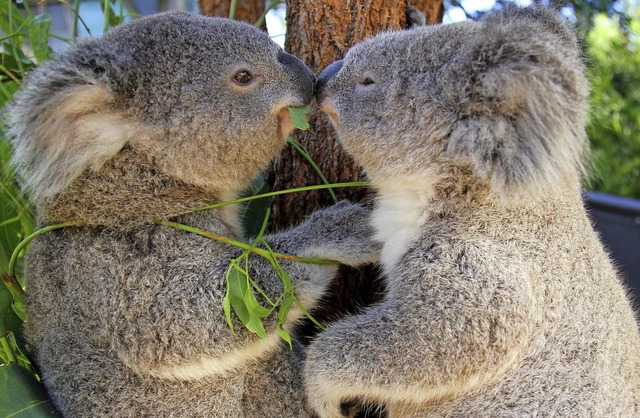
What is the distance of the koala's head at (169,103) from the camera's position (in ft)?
7.22

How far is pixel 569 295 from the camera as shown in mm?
2188

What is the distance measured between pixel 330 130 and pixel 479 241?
994 millimetres

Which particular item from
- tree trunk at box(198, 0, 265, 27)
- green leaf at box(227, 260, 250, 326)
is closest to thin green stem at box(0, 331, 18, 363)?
green leaf at box(227, 260, 250, 326)

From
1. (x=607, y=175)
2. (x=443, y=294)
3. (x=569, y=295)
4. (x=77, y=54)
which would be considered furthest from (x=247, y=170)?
(x=607, y=175)

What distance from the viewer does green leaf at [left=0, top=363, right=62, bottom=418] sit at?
2250 mm

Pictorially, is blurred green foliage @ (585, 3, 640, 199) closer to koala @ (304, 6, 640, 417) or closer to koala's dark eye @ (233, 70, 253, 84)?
koala @ (304, 6, 640, 417)

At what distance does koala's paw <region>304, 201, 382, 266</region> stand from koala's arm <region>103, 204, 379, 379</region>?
0.9 inches

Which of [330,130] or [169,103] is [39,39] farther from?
[330,130]

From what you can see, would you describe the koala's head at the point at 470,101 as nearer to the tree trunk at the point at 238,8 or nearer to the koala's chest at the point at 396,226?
the koala's chest at the point at 396,226

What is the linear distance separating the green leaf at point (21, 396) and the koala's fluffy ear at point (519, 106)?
66.0 inches

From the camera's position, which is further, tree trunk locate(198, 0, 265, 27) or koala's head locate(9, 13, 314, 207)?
tree trunk locate(198, 0, 265, 27)

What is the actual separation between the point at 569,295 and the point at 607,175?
7.80 m

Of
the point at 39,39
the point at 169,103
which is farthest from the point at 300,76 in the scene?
the point at 39,39

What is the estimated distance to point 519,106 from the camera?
2018 mm
